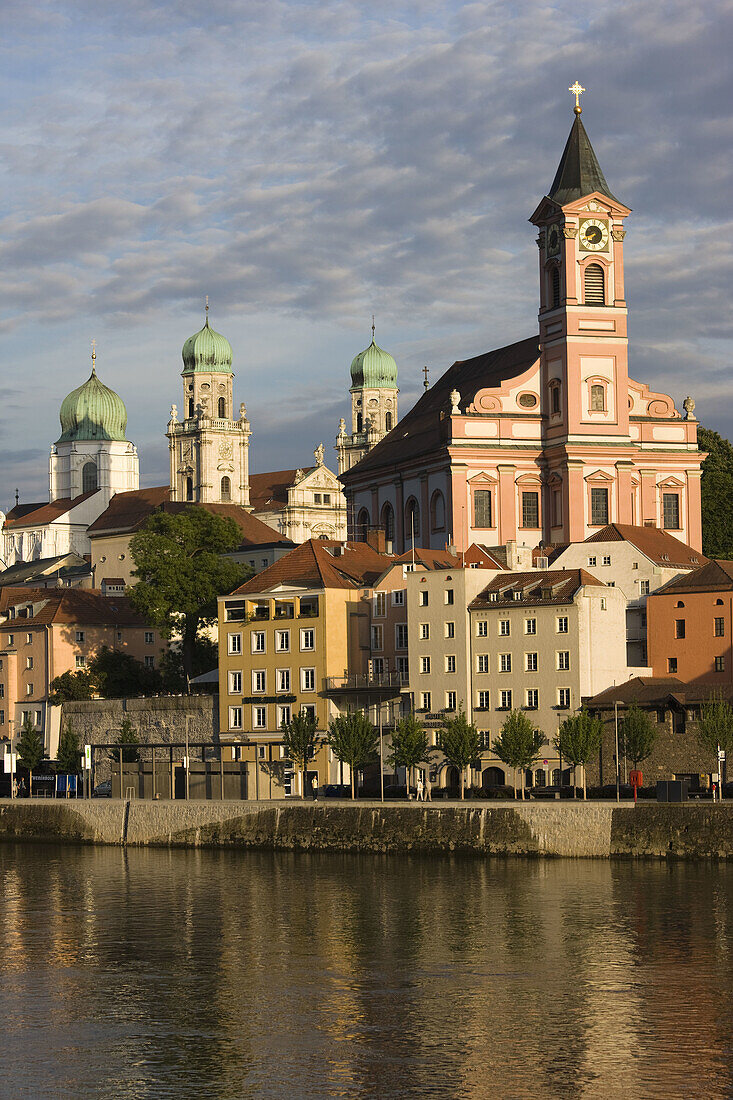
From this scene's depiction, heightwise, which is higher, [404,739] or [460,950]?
[404,739]

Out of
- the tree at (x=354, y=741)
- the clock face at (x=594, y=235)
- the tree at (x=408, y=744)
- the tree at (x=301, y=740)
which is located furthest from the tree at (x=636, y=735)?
the clock face at (x=594, y=235)

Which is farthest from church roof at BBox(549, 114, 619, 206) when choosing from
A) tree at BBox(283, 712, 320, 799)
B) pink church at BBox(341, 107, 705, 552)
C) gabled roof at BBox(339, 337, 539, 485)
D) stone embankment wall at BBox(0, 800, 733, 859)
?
stone embankment wall at BBox(0, 800, 733, 859)

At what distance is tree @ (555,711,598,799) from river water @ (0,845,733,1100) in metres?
10.3

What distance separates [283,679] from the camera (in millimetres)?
99562

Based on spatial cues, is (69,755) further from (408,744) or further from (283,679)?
(408,744)

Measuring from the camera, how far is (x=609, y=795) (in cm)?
8194

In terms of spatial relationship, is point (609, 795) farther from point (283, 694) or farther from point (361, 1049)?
point (361, 1049)

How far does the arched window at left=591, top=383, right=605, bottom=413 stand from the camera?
117 metres

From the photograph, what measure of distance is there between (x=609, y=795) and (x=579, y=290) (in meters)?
43.6

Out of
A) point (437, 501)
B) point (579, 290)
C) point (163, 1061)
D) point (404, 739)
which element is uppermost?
point (579, 290)

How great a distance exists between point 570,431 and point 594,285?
9.35 m

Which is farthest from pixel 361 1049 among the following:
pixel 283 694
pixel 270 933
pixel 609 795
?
pixel 283 694

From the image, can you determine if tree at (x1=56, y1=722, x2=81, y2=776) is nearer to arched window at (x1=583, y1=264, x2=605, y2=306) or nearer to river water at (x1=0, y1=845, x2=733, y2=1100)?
river water at (x1=0, y1=845, x2=733, y2=1100)

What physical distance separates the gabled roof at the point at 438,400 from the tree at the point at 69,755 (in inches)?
1144
